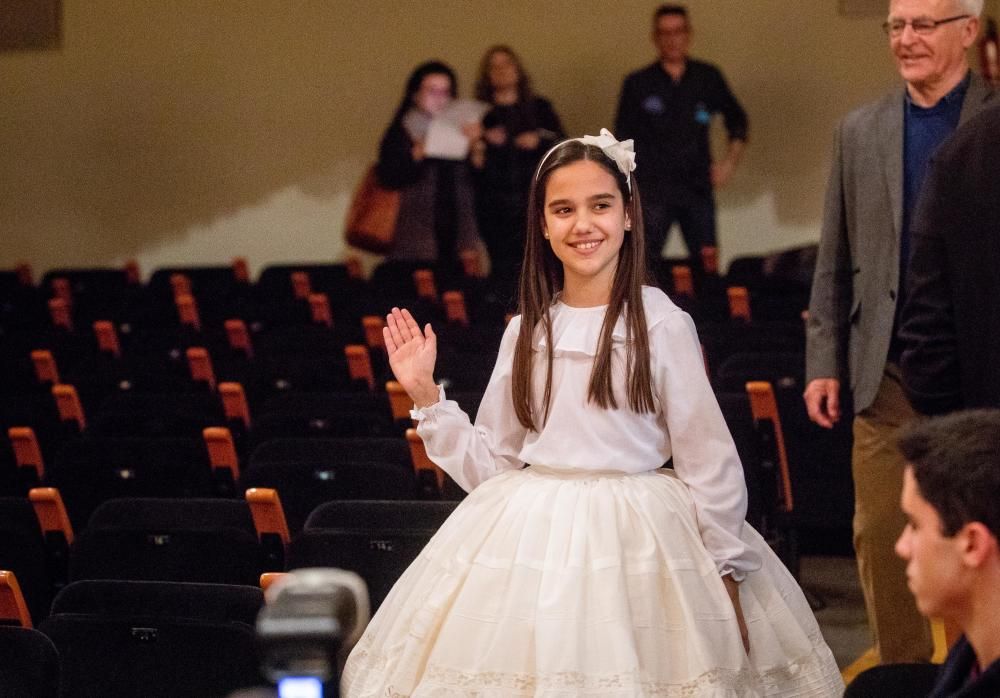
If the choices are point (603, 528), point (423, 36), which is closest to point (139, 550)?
point (603, 528)

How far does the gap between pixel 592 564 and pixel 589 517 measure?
0.32 feet

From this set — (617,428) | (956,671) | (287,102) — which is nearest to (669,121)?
(287,102)

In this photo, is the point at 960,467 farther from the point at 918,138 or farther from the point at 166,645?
the point at 166,645

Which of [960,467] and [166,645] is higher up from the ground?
[960,467]

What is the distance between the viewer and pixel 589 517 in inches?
107

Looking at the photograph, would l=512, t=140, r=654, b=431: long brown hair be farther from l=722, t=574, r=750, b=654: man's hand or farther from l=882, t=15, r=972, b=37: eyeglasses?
l=882, t=15, r=972, b=37: eyeglasses

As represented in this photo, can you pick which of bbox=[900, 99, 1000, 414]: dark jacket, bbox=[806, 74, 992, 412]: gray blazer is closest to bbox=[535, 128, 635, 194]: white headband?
bbox=[900, 99, 1000, 414]: dark jacket

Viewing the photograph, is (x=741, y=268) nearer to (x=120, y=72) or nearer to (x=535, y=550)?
(x=120, y=72)

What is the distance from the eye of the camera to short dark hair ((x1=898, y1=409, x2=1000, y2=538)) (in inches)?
72.0

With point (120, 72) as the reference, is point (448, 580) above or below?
below

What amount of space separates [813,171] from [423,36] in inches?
98.3

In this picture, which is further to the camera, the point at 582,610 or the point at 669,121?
the point at 669,121

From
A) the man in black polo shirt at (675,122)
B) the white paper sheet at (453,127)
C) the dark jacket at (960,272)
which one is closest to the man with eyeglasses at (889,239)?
the dark jacket at (960,272)

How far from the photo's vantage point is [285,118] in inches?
402
